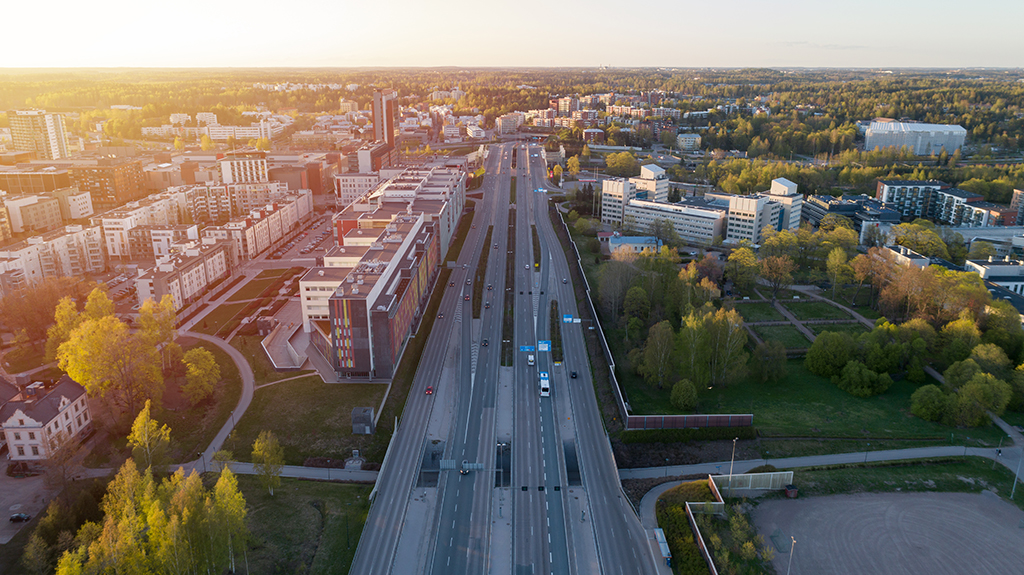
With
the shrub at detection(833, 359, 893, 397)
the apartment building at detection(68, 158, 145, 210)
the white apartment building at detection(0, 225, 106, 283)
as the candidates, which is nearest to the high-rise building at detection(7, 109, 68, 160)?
the apartment building at detection(68, 158, 145, 210)

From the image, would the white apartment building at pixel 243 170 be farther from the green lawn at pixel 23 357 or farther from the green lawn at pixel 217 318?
the green lawn at pixel 23 357

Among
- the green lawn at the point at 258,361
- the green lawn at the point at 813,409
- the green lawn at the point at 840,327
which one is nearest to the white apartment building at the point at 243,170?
the green lawn at the point at 258,361

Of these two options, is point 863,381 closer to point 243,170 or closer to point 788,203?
point 788,203

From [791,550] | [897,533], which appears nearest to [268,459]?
[791,550]

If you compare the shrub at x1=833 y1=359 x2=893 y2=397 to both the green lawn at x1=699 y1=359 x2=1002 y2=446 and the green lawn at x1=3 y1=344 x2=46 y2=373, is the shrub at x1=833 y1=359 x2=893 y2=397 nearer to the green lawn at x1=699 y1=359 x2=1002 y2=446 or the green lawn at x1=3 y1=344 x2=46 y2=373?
the green lawn at x1=699 y1=359 x2=1002 y2=446

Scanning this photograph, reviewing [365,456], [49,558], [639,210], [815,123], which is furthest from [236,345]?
[815,123]
